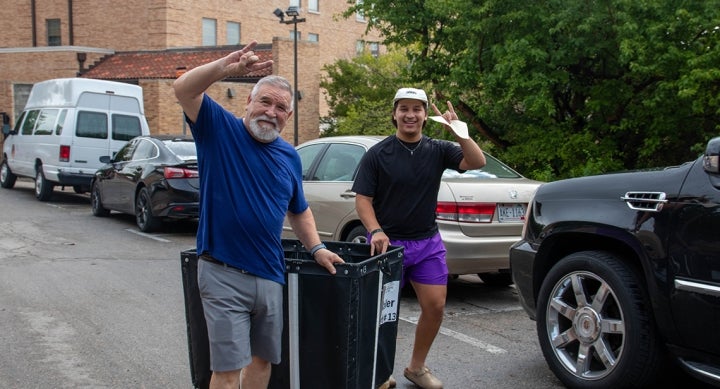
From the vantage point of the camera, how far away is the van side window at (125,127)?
17.0 m

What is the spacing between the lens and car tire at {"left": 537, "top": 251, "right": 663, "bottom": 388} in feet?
14.0

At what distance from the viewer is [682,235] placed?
4.07m

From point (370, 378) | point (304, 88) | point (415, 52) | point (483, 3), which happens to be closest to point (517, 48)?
point (483, 3)

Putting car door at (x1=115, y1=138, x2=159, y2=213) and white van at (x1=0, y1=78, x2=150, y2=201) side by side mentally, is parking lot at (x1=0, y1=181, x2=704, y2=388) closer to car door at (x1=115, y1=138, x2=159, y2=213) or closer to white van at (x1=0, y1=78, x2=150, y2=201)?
car door at (x1=115, y1=138, x2=159, y2=213)

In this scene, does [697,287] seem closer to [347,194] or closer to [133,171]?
[347,194]

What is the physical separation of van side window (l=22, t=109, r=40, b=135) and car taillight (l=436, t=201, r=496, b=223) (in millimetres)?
13819

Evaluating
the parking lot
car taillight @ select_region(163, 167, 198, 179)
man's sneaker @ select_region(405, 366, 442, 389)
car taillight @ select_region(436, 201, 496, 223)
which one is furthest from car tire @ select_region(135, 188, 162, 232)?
man's sneaker @ select_region(405, 366, 442, 389)

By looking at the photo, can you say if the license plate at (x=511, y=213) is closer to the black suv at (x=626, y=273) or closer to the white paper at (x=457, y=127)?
the black suv at (x=626, y=273)

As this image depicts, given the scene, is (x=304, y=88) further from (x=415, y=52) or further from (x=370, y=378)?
(x=370, y=378)

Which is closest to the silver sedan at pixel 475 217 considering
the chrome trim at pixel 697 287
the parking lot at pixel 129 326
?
the parking lot at pixel 129 326

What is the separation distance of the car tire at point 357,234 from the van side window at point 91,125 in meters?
10.7

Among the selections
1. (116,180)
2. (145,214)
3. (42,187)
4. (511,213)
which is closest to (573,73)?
(511,213)

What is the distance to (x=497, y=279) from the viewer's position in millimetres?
8367

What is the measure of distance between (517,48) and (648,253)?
26.0ft
